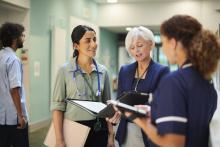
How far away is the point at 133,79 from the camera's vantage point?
2.02 metres

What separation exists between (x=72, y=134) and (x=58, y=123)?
110 millimetres

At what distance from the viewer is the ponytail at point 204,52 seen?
1.18 metres

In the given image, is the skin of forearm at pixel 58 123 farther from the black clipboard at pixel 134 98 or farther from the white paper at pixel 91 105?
the black clipboard at pixel 134 98

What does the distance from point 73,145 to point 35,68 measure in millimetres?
4023

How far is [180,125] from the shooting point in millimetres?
1159

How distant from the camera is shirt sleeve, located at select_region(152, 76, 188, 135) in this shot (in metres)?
1.15

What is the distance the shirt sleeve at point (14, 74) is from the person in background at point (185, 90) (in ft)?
5.74

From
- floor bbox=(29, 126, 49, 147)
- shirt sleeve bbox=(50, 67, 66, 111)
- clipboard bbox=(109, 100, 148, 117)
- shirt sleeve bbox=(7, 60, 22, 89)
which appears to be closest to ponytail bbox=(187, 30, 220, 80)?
clipboard bbox=(109, 100, 148, 117)

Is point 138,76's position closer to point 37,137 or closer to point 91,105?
point 91,105

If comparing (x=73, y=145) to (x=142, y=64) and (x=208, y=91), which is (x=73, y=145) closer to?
(x=142, y=64)

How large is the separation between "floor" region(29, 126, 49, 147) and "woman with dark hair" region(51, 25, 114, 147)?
286 cm

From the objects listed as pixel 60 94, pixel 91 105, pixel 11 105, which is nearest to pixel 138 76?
pixel 91 105

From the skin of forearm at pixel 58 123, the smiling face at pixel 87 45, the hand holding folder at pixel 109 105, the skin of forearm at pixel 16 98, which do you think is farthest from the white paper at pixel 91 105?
the skin of forearm at pixel 16 98

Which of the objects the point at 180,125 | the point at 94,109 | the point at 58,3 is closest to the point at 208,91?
the point at 180,125
